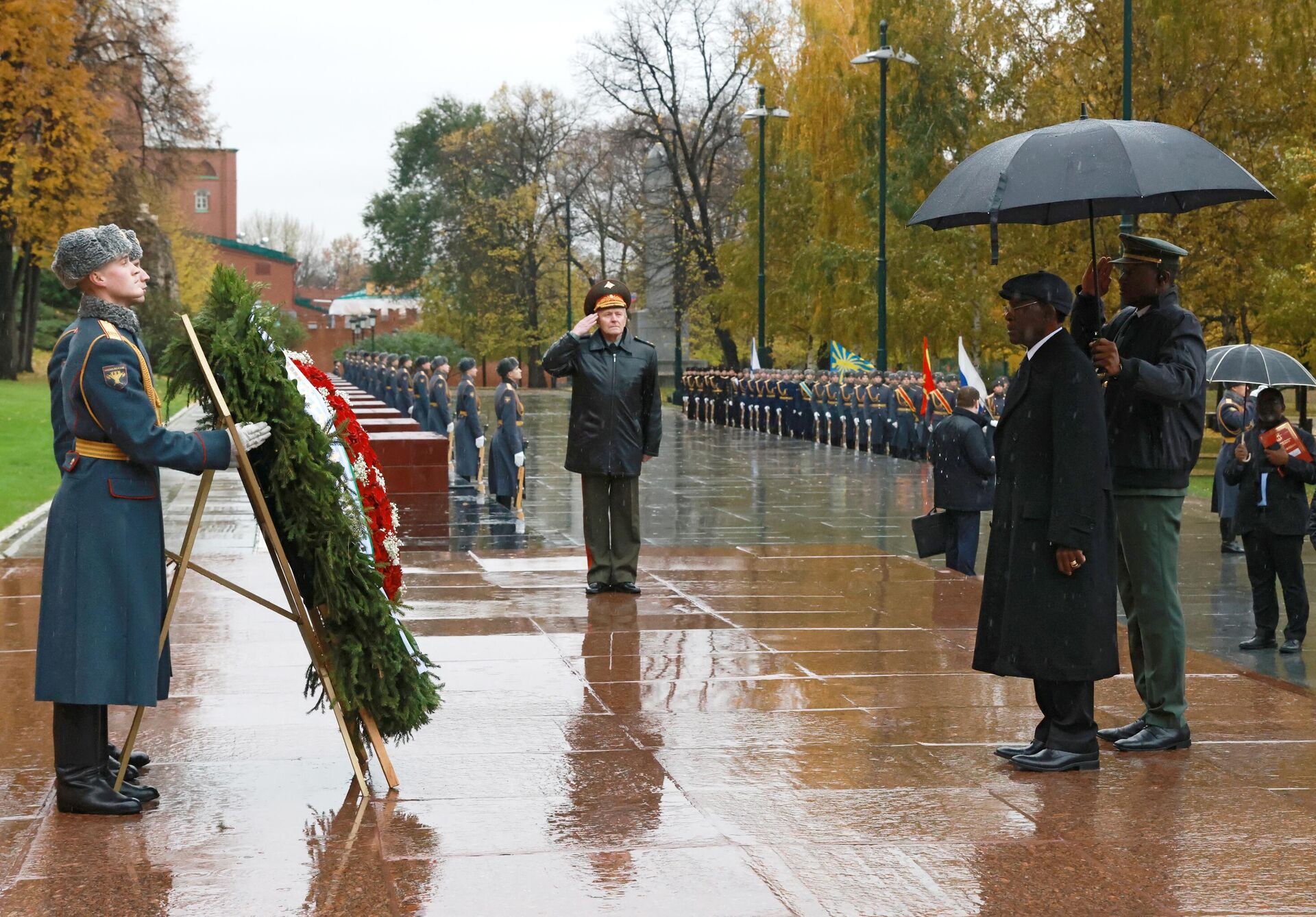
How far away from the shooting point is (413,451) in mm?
16938

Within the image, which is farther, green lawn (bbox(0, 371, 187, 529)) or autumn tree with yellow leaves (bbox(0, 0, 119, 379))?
→ autumn tree with yellow leaves (bbox(0, 0, 119, 379))

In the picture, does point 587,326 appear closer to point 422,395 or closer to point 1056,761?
point 1056,761

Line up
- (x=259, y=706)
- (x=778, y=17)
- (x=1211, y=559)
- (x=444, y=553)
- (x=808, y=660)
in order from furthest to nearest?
(x=778, y=17) → (x=1211, y=559) → (x=444, y=553) → (x=808, y=660) → (x=259, y=706)

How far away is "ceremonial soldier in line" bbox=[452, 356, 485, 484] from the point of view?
20.2 meters

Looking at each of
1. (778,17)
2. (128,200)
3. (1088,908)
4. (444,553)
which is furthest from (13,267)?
(1088,908)

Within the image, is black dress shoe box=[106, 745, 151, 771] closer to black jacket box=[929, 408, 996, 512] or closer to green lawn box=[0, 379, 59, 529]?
green lawn box=[0, 379, 59, 529]

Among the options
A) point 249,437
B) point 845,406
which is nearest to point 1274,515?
point 249,437

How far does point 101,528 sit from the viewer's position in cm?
510

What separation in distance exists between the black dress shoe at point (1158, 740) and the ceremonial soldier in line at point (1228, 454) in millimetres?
7061

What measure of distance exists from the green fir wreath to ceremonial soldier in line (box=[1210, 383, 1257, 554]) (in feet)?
29.9

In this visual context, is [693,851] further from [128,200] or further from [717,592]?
[128,200]

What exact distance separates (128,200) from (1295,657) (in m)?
41.7

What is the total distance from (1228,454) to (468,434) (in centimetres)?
→ 1028

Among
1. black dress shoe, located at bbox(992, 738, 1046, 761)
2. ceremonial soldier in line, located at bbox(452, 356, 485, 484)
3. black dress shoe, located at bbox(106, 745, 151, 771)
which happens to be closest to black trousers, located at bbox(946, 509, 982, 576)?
black dress shoe, located at bbox(992, 738, 1046, 761)
